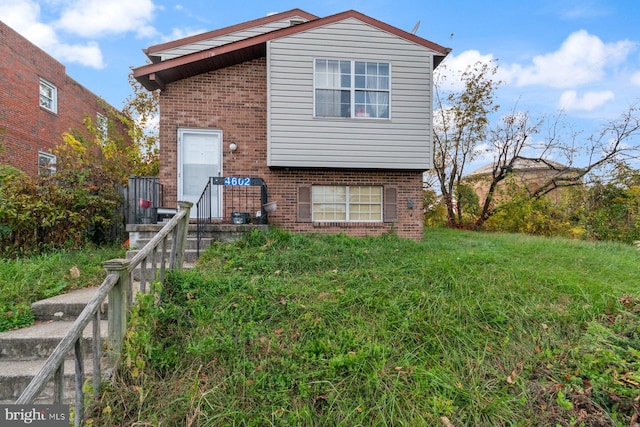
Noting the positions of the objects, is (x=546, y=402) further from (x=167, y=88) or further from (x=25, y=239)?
(x=167, y=88)

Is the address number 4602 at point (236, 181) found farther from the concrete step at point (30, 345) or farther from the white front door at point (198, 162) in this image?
the concrete step at point (30, 345)

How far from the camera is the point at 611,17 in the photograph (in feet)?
31.1

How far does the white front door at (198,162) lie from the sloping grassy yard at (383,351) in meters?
3.85

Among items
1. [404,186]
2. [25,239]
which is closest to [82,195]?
[25,239]

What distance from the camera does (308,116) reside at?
745cm

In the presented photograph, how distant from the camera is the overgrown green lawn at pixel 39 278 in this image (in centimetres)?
366

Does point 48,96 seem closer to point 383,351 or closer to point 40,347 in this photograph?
point 40,347

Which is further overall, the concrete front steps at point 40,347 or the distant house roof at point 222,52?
the distant house roof at point 222,52

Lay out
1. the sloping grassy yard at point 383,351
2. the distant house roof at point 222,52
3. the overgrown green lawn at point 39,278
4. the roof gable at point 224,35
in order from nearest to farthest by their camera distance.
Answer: the sloping grassy yard at point 383,351 < the overgrown green lawn at point 39,278 < the distant house roof at point 222,52 < the roof gable at point 224,35

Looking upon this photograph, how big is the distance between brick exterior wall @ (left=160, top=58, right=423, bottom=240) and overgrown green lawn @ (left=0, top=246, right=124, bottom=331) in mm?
2568

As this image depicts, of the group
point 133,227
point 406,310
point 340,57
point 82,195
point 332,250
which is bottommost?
point 406,310

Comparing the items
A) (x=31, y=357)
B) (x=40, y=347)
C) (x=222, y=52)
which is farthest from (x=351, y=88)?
(x=31, y=357)

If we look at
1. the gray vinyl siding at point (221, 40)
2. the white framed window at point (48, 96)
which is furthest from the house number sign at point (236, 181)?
the white framed window at point (48, 96)

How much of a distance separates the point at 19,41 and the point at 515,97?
18314 millimetres
